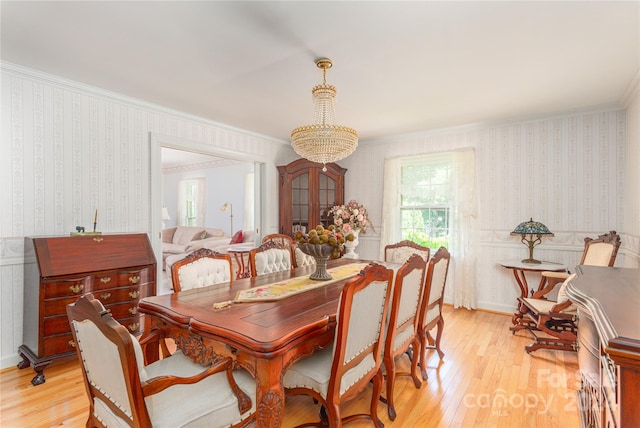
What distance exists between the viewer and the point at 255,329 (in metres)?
1.41

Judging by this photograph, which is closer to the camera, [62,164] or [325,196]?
[62,164]

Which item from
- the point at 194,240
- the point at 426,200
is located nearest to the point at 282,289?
the point at 426,200

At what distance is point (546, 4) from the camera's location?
1749 millimetres

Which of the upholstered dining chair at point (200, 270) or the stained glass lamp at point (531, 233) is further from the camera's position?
the stained glass lamp at point (531, 233)

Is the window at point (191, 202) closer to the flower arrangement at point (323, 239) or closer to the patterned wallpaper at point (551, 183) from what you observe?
the patterned wallpaper at point (551, 183)

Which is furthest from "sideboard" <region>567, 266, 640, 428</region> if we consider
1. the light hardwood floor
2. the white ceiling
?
the white ceiling

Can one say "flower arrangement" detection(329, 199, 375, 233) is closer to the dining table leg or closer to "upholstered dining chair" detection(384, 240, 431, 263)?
"upholstered dining chair" detection(384, 240, 431, 263)

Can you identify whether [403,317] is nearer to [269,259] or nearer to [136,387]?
[269,259]

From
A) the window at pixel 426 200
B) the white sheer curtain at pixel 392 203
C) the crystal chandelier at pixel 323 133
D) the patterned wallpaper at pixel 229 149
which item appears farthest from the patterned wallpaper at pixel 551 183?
the crystal chandelier at pixel 323 133

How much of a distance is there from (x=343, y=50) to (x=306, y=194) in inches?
115

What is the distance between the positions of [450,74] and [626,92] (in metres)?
1.90

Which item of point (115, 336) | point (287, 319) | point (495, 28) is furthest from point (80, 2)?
point (495, 28)

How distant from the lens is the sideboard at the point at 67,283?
2.37m

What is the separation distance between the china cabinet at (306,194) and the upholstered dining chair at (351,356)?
3.14m
